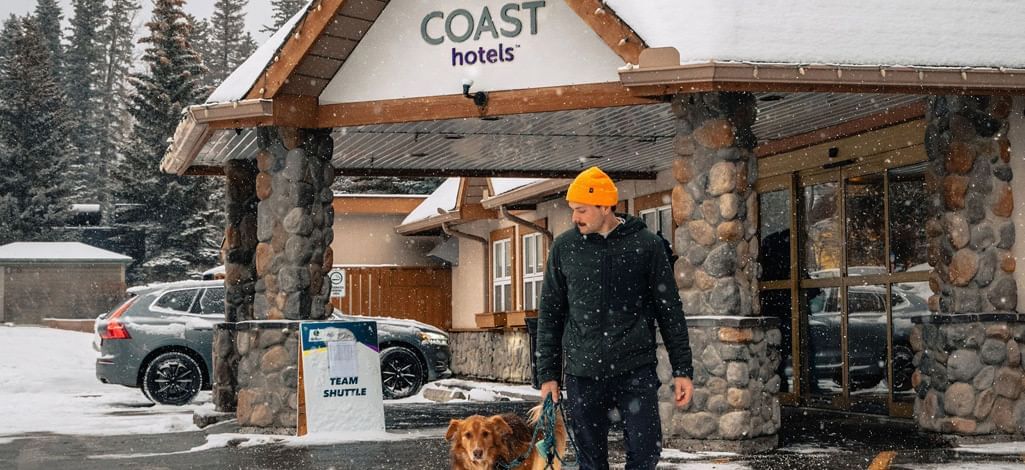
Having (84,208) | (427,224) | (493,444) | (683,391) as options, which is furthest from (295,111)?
(84,208)

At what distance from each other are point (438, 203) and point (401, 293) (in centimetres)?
265

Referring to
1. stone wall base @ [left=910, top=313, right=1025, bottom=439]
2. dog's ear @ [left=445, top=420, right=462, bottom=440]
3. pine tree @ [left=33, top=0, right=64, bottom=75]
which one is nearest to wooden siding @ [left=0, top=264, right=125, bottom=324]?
pine tree @ [left=33, top=0, right=64, bottom=75]

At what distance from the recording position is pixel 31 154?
58344mm

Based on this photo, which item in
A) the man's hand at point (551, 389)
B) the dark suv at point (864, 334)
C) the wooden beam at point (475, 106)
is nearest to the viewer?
the man's hand at point (551, 389)

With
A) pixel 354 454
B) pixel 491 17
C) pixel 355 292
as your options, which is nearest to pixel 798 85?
pixel 491 17

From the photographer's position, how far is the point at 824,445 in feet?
40.3

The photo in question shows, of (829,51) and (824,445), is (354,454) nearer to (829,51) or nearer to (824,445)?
(824,445)

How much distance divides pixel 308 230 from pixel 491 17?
2852 mm

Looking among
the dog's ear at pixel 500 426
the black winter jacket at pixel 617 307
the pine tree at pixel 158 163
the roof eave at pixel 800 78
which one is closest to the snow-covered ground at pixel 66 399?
the roof eave at pixel 800 78

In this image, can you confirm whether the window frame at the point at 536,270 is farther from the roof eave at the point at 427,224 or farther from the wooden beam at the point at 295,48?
the wooden beam at the point at 295,48

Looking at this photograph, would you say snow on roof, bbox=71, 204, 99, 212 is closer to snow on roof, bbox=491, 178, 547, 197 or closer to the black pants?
snow on roof, bbox=491, 178, 547, 197

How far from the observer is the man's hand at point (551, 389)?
647cm

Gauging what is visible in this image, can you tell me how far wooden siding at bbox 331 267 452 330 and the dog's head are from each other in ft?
73.4

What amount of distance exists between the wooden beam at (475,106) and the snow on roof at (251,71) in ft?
2.47
